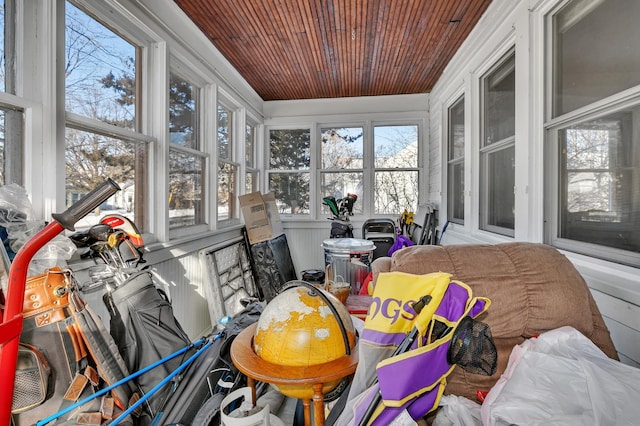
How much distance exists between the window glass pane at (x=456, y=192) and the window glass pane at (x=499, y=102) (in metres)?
0.73

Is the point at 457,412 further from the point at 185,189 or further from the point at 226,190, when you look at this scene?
the point at 226,190

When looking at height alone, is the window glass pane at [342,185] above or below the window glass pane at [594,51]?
below

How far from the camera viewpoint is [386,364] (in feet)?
2.87

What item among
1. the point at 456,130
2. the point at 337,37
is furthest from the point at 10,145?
the point at 456,130

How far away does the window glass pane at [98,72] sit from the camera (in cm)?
169

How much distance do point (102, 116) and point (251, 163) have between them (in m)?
2.74

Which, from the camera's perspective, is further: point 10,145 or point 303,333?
point 10,145

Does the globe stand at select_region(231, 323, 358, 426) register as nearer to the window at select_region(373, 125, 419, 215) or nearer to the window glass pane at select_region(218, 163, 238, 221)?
the window glass pane at select_region(218, 163, 238, 221)

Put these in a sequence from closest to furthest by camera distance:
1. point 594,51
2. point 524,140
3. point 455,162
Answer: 1. point 594,51
2. point 524,140
3. point 455,162

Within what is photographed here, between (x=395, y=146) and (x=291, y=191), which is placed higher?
(x=395, y=146)

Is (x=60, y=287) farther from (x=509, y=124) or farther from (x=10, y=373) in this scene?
(x=509, y=124)

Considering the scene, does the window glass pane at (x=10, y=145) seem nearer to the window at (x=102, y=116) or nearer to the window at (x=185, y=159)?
the window at (x=102, y=116)

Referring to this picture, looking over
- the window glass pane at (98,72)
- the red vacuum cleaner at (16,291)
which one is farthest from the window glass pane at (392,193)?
the red vacuum cleaner at (16,291)

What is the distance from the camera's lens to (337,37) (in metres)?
2.91
